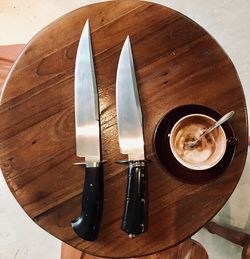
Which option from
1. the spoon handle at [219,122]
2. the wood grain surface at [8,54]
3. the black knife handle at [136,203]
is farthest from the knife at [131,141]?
the wood grain surface at [8,54]

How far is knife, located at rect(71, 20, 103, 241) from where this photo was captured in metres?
0.57

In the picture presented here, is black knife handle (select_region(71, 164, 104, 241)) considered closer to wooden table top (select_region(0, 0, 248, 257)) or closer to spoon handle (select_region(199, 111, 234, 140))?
wooden table top (select_region(0, 0, 248, 257))

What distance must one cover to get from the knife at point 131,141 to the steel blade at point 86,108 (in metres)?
0.04

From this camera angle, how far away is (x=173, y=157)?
59 cm

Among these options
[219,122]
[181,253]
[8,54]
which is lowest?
[181,253]

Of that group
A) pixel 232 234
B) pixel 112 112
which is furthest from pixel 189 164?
pixel 232 234

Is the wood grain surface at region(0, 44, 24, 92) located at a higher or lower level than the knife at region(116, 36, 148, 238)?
higher

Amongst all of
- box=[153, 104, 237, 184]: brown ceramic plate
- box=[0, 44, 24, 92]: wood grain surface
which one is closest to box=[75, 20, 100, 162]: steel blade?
box=[153, 104, 237, 184]: brown ceramic plate

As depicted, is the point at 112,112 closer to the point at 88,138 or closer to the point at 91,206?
the point at 88,138

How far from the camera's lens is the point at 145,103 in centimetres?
62

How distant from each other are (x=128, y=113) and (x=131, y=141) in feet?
0.17

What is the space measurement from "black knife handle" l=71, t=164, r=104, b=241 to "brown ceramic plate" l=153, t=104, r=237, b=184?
117 mm

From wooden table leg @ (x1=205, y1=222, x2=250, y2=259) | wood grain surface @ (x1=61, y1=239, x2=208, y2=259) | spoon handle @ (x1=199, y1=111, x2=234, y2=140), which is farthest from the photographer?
wooden table leg @ (x1=205, y1=222, x2=250, y2=259)

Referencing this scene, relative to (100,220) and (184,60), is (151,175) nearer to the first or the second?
(100,220)
